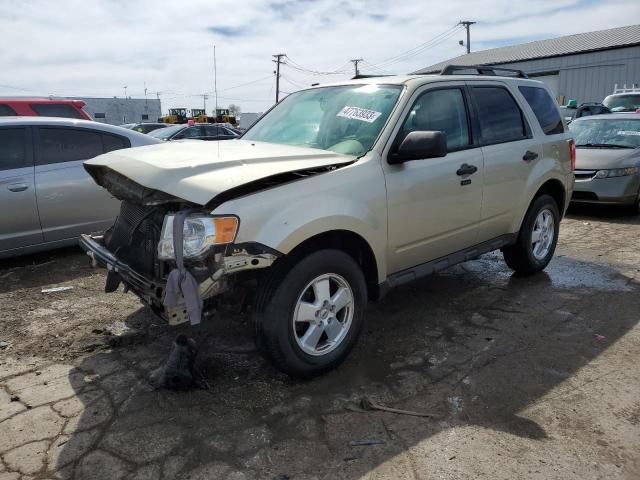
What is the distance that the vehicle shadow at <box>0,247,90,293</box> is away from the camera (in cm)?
509

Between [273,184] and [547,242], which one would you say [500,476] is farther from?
[547,242]

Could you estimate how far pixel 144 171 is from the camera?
9.97ft

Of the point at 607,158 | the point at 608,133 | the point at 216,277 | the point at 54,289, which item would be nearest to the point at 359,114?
the point at 216,277

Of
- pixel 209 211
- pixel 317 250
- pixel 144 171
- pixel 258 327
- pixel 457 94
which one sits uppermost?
pixel 457 94

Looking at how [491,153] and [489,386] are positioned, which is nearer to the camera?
[489,386]

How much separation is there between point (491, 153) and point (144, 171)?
9.26 feet

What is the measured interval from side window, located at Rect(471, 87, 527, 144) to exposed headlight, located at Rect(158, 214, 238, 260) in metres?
2.58

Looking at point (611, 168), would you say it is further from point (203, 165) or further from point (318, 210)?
point (203, 165)

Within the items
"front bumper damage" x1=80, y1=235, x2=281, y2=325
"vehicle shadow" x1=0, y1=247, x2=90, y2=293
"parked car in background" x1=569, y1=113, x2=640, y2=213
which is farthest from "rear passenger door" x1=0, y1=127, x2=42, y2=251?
"parked car in background" x1=569, y1=113, x2=640, y2=213

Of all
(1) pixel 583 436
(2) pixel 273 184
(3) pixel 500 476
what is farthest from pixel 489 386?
(2) pixel 273 184

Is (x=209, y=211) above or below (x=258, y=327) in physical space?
above

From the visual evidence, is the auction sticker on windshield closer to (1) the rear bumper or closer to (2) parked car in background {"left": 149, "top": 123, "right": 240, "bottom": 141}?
(1) the rear bumper

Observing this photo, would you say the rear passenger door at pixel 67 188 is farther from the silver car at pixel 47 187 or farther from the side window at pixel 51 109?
the side window at pixel 51 109

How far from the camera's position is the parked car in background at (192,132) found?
Result: 16.4 metres
